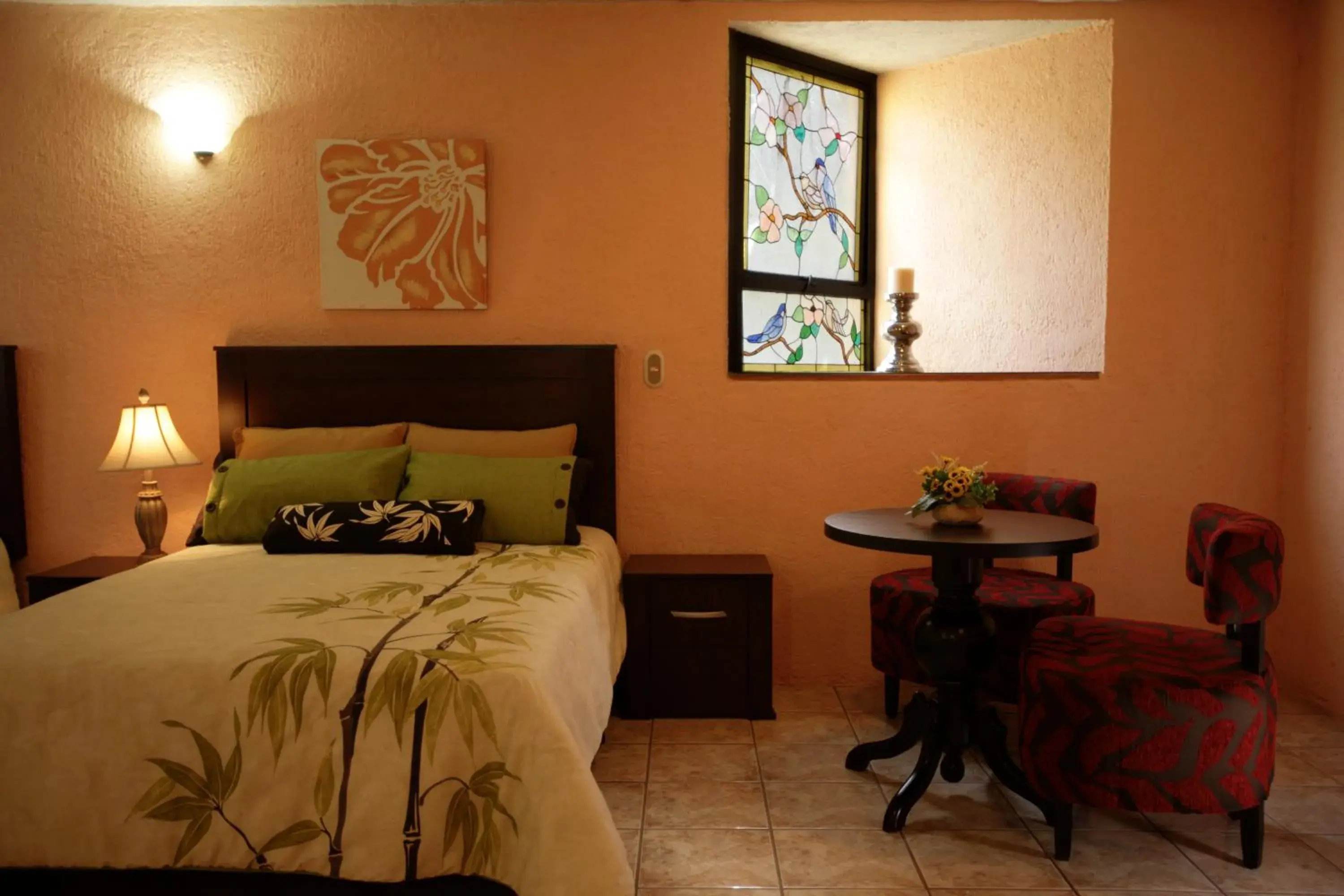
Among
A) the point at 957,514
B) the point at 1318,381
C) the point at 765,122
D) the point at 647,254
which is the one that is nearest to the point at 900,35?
the point at 765,122

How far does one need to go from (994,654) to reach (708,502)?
1.29 m

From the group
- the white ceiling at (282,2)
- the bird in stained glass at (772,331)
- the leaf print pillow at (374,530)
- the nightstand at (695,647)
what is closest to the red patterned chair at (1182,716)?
the nightstand at (695,647)

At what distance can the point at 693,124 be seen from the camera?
3.39 meters

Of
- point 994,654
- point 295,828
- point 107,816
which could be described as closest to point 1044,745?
point 994,654

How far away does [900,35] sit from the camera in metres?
3.48

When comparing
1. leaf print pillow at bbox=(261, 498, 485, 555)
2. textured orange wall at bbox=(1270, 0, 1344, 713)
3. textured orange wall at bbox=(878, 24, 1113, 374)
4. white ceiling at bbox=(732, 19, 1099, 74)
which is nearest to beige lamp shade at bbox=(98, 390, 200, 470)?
leaf print pillow at bbox=(261, 498, 485, 555)

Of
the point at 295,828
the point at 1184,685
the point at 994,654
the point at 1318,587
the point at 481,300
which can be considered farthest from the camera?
the point at 481,300

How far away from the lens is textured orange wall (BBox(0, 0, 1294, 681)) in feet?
11.0

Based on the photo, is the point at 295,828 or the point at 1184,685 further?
the point at 1184,685

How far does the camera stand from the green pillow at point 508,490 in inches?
118

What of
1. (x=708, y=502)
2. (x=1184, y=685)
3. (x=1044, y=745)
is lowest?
(x=1044, y=745)

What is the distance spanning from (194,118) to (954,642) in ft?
10.6

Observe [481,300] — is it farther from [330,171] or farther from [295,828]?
[295,828]

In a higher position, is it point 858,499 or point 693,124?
point 693,124
